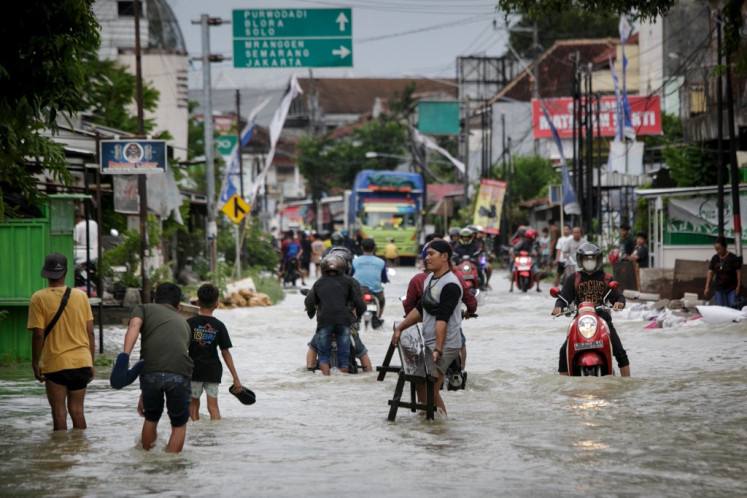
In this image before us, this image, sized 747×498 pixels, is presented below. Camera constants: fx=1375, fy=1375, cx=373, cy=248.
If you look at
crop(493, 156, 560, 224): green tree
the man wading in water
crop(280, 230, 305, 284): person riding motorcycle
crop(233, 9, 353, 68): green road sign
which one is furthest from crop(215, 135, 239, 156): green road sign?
the man wading in water

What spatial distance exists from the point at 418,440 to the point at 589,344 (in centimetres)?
350

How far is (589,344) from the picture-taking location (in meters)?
14.2

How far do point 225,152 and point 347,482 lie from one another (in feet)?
135

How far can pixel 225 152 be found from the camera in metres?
49.9

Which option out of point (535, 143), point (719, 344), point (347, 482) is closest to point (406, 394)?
point (347, 482)

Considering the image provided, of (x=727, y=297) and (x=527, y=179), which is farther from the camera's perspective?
(x=527, y=179)

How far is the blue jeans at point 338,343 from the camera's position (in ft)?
53.3

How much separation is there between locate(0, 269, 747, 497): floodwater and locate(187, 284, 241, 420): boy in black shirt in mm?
479

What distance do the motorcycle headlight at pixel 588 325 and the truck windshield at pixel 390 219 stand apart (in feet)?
164

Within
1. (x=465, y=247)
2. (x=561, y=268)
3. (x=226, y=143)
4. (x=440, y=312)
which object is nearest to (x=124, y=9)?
(x=226, y=143)

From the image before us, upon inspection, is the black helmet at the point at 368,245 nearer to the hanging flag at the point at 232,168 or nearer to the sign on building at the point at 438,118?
the hanging flag at the point at 232,168

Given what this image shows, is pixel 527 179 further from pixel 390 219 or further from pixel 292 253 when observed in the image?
pixel 292 253

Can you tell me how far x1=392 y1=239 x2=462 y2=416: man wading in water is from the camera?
466 inches

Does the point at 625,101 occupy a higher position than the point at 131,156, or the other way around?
the point at 625,101
